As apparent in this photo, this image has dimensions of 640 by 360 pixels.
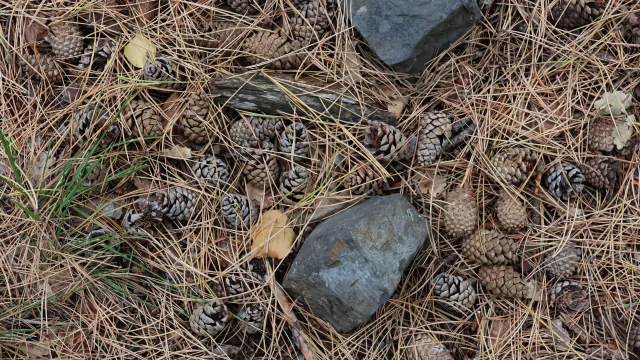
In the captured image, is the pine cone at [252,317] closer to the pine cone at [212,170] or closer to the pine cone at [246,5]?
the pine cone at [212,170]

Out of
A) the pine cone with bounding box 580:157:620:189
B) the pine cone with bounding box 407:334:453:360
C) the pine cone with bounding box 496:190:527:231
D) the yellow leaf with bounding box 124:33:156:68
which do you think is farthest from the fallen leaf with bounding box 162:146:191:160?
the pine cone with bounding box 580:157:620:189

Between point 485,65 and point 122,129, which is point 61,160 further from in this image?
point 485,65

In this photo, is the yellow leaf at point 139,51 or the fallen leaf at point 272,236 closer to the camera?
the fallen leaf at point 272,236

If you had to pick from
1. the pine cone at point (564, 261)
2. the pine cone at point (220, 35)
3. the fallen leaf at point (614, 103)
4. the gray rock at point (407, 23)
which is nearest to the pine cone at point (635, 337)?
the pine cone at point (564, 261)

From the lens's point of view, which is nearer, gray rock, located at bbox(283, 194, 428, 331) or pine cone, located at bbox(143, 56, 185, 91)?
gray rock, located at bbox(283, 194, 428, 331)

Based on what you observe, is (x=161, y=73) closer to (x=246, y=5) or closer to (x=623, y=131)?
(x=246, y=5)

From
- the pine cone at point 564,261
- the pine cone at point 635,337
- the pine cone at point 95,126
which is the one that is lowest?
the pine cone at point 635,337

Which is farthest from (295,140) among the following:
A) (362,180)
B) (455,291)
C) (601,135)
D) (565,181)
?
(601,135)

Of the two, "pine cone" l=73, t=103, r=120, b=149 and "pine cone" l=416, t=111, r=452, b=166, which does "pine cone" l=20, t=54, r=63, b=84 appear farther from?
"pine cone" l=416, t=111, r=452, b=166
